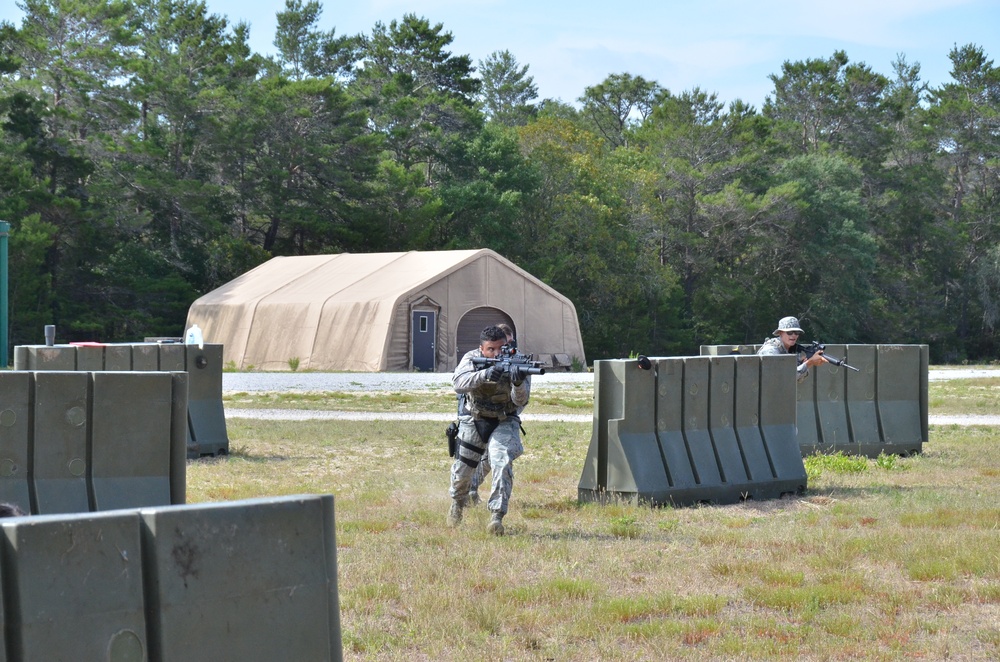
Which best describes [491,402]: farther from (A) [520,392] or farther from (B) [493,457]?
(B) [493,457]

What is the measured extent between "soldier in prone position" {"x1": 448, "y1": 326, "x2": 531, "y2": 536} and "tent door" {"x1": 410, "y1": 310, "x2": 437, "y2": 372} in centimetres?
2936

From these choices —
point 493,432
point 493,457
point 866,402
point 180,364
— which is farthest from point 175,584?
point 866,402

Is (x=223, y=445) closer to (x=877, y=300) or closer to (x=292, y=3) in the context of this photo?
(x=877, y=300)

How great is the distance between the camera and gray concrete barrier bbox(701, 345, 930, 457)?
48.4 feet

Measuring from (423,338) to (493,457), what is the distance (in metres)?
30.3

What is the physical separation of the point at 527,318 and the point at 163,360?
28.2m

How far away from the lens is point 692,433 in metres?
11.1

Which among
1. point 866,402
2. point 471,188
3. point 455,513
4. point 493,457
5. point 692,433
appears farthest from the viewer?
point 471,188

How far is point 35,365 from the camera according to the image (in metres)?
13.3

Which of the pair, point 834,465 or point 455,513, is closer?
point 455,513

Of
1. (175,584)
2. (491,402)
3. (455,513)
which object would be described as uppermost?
(491,402)

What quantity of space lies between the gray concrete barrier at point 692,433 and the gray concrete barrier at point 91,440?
12.8 feet

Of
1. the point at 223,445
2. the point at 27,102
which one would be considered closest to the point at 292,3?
the point at 27,102

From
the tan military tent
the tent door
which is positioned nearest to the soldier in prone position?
A: the tan military tent
